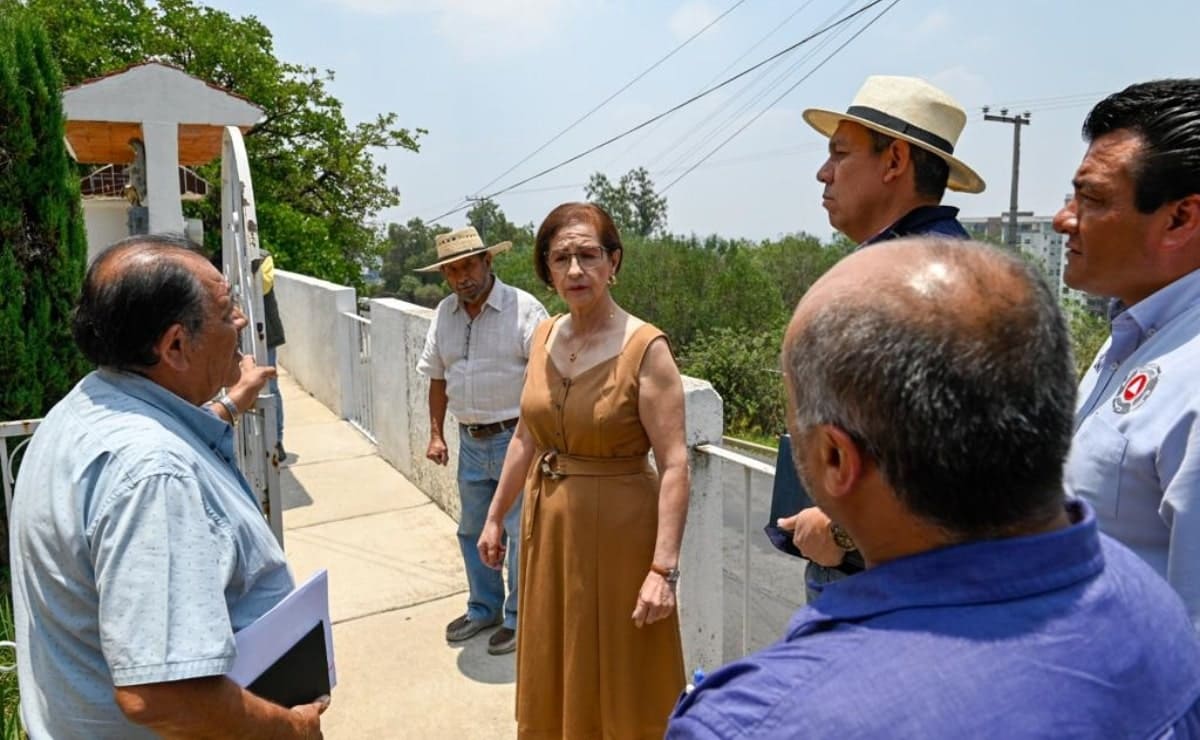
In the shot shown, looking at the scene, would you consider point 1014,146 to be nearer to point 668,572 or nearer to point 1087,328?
point 1087,328

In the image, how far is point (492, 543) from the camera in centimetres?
299

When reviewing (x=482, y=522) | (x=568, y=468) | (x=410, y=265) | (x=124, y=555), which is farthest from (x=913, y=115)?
(x=410, y=265)

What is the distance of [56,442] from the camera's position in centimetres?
147

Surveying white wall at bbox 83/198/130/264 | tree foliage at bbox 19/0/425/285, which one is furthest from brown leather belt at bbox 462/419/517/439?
tree foliage at bbox 19/0/425/285

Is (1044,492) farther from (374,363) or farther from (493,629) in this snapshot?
(374,363)

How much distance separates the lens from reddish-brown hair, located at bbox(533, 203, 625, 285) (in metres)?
2.72

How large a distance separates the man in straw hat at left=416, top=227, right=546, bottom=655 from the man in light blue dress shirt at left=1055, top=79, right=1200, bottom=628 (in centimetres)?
244

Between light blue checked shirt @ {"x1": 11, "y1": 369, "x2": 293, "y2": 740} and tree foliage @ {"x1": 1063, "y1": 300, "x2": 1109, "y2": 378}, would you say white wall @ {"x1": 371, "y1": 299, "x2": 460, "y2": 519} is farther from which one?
tree foliage @ {"x1": 1063, "y1": 300, "x2": 1109, "y2": 378}

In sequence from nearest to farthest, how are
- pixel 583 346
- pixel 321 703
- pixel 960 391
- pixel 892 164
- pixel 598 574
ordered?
pixel 960 391
pixel 321 703
pixel 892 164
pixel 598 574
pixel 583 346

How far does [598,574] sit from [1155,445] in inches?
59.5

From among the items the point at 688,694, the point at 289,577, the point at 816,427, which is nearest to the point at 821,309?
the point at 816,427

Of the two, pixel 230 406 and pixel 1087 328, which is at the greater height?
pixel 230 406

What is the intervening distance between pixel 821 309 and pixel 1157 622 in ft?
1.50

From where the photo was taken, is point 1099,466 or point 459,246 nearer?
point 1099,466
